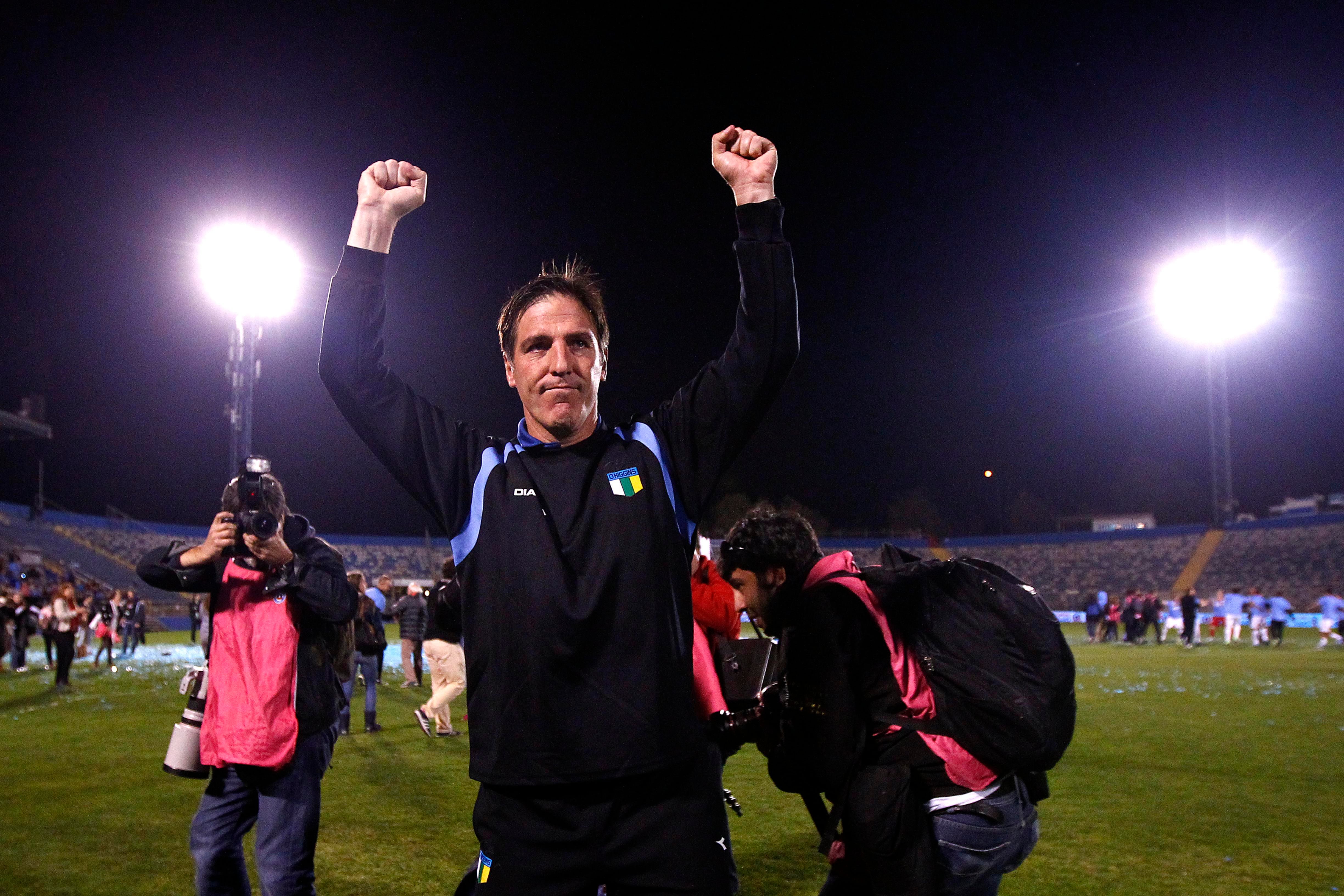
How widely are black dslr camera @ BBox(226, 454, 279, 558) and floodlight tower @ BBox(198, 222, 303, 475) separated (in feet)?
56.0

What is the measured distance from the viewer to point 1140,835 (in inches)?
256

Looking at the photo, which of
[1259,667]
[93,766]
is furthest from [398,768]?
[1259,667]

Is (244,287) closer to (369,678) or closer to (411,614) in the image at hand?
(411,614)

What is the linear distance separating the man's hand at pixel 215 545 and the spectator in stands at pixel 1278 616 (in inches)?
1172

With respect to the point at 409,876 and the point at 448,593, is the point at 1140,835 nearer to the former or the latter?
the point at 409,876

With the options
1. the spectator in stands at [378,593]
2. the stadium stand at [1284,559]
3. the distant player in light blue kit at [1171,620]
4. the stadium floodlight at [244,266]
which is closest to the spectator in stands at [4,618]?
the spectator in stands at [378,593]

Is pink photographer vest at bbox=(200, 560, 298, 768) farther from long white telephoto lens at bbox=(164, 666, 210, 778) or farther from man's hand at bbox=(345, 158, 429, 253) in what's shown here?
man's hand at bbox=(345, 158, 429, 253)

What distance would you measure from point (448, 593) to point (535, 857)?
1715 millimetres

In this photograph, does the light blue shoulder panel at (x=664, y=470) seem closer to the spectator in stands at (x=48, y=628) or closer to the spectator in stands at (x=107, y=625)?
the spectator in stands at (x=48, y=628)

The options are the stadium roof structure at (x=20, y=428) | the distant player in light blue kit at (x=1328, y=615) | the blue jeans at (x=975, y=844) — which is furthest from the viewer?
the stadium roof structure at (x=20, y=428)

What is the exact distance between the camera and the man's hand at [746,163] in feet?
7.00

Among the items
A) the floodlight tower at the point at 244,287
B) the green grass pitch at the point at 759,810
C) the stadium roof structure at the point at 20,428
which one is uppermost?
the floodlight tower at the point at 244,287

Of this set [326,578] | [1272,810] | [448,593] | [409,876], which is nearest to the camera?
[448,593]

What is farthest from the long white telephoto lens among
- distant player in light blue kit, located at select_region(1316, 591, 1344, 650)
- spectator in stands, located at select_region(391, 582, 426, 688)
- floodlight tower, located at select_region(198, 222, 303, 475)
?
distant player in light blue kit, located at select_region(1316, 591, 1344, 650)
